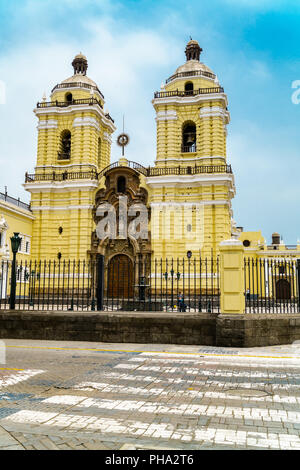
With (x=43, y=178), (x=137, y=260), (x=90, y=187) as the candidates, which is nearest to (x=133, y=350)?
(x=137, y=260)

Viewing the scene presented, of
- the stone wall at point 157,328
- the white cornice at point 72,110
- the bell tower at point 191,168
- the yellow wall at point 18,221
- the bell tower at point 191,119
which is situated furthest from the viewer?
the white cornice at point 72,110

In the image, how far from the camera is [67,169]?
3491cm

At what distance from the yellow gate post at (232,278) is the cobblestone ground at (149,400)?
5.57 feet

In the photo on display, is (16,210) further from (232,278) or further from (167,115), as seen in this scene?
(232,278)

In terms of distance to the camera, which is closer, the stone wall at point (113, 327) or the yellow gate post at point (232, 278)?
the yellow gate post at point (232, 278)

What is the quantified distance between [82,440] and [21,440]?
0.66 metres

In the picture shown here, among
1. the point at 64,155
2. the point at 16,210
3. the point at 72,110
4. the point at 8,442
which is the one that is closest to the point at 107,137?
the point at 72,110

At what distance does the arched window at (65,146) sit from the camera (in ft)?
118

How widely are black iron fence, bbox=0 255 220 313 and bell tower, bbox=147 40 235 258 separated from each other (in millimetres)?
2143

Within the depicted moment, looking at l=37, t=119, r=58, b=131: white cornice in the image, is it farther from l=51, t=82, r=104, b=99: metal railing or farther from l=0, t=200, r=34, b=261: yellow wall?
→ l=0, t=200, r=34, b=261: yellow wall

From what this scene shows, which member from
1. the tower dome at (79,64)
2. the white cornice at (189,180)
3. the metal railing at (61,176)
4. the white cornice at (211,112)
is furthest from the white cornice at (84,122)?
the white cornice at (211,112)

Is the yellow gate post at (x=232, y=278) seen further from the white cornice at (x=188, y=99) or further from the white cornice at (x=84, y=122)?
the white cornice at (x=84, y=122)

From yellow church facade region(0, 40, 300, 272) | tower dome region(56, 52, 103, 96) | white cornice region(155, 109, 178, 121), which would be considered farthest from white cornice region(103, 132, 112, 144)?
white cornice region(155, 109, 178, 121)

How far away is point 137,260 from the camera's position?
31875 millimetres
